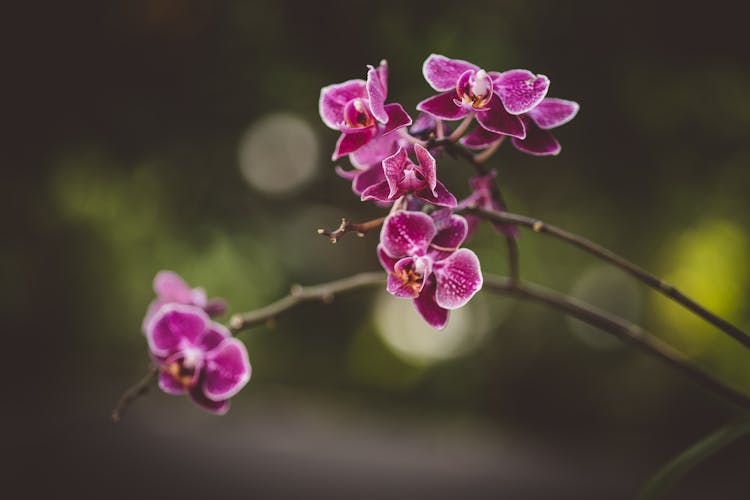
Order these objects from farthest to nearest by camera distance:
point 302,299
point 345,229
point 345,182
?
point 345,182
point 302,299
point 345,229

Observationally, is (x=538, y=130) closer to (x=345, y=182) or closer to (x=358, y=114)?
(x=358, y=114)

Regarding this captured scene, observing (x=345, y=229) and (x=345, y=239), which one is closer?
(x=345, y=229)

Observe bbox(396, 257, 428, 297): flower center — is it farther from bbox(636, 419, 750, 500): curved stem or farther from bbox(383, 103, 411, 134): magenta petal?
bbox(636, 419, 750, 500): curved stem

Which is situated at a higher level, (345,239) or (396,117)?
(345,239)

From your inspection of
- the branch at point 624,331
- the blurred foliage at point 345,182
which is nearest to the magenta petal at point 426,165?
the branch at point 624,331

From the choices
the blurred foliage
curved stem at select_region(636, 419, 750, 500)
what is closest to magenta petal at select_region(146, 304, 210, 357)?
curved stem at select_region(636, 419, 750, 500)

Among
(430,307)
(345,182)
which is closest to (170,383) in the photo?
(430,307)

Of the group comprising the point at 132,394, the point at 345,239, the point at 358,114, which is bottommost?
the point at 132,394
